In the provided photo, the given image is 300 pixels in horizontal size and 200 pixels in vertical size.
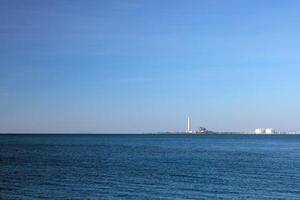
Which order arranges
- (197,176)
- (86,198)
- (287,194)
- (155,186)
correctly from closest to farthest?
(86,198) < (287,194) < (155,186) < (197,176)

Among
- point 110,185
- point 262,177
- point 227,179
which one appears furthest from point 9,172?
point 262,177

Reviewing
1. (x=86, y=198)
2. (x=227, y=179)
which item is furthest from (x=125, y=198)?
(x=227, y=179)

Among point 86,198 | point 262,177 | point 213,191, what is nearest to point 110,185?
point 86,198

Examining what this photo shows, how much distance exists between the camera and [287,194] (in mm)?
42344

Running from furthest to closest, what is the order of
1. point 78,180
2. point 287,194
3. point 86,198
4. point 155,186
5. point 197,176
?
point 197,176
point 78,180
point 155,186
point 287,194
point 86,198

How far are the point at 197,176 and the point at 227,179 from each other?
13.1 feet

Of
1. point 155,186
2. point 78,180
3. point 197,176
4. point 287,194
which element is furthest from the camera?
point 197,176

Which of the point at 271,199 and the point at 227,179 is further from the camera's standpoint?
the point at 227,179

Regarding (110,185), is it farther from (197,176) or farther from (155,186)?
(197,176)

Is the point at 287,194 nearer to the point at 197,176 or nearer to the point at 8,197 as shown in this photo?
the point at 197,176

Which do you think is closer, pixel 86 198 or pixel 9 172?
pixel 86 198

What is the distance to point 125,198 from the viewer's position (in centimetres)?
3916

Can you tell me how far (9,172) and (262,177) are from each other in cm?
3139

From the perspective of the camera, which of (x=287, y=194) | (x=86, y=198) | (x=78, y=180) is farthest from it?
(x=78, y=180)
